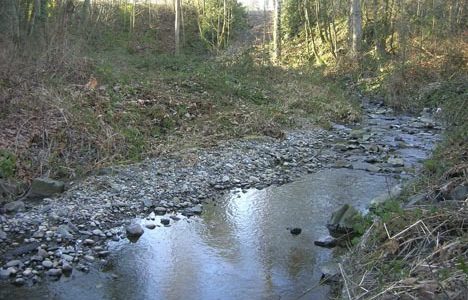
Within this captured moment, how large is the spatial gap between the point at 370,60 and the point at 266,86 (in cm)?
585

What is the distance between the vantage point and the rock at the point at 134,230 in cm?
702

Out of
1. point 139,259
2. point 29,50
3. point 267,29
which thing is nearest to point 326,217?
point 139,259

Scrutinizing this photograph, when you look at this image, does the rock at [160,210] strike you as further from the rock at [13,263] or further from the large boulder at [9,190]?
the rock at [13,263]

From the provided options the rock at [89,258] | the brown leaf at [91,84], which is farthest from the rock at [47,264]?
the brown leaf at [91,84]

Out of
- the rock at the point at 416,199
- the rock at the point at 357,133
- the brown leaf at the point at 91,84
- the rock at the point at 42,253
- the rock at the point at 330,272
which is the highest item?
the brown leaf at the point at 91,84

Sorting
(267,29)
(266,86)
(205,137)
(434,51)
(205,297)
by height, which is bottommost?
(205,297)

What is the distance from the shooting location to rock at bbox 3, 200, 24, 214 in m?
7.33

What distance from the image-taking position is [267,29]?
33.1 meters

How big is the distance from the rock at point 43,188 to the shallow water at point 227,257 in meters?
1.80

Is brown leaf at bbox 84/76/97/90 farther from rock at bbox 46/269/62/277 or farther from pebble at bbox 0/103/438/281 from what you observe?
rock at bbox 46/269/62/277

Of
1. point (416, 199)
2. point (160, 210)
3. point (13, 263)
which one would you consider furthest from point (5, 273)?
point (416, 199)

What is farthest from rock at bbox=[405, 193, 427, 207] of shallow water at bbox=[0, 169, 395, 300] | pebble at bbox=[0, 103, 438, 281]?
shallow water at bbox=[0, 169, 395, 300]

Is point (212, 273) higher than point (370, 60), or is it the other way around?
point (370, 60)

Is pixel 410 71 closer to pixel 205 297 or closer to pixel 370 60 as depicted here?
pixel 370 60
